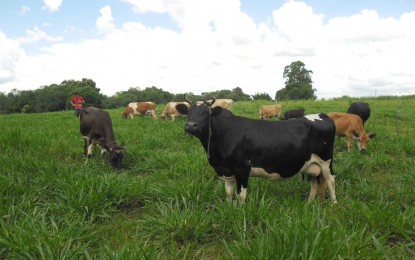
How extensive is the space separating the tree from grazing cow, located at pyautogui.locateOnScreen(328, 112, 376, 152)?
57128 mm

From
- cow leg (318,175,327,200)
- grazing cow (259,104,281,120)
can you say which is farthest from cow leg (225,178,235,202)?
grazing cow (259,104,281,120)

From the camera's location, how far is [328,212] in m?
4.18

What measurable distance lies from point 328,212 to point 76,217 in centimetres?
325

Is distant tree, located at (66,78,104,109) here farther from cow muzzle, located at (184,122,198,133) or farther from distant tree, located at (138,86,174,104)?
cow muzzle, located at (184,122,198,133)

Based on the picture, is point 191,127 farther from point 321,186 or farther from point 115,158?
point 115,158

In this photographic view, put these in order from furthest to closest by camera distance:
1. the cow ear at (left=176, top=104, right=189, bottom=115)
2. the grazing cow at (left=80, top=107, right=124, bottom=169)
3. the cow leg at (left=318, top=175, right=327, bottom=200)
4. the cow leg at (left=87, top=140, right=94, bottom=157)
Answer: the cow leg at (left=87, top=140, right=94, bottom=157) → the grazing cow at (left=80, top=107, right=124, bottom=169) → the cow ear at (left=176, top=104, right=189, bottom=115) → the cow leg at (left=318, top=175, right=327, bottom=200)

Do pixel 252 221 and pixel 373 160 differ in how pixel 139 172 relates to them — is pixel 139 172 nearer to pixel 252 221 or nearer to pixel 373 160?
pixel 252 221

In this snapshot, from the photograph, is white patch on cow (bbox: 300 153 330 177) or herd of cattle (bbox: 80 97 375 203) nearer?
herd of cattle (bbox: 80 97 375 203)

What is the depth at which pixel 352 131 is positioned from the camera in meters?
8.74

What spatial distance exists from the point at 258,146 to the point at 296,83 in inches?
2670

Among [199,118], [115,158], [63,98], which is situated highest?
[199,118]

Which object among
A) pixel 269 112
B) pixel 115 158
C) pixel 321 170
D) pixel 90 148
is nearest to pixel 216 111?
pixel 321 170

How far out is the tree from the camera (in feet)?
213

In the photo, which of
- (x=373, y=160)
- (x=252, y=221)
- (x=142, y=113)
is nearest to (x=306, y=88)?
(x=142, y=113)
